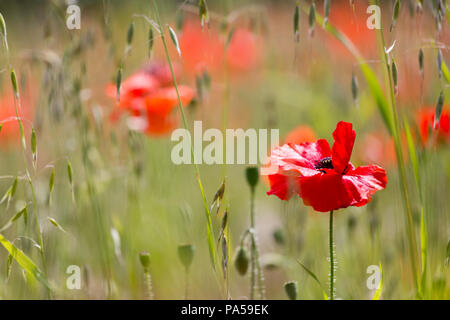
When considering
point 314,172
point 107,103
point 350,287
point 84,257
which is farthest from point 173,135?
point 107,103

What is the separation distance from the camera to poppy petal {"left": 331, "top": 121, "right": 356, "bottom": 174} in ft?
2.69

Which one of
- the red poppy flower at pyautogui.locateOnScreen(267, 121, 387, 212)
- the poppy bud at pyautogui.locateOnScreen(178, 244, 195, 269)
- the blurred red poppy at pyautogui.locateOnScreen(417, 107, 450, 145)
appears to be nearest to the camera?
the red poppy flower at pyautogui.locateOnScreen(267, 121, 387, 212)

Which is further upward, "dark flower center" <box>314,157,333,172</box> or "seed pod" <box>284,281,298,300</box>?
"dark flower center" <box>314,157,333,172</box>

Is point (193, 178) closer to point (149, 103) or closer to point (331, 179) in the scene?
point (149, 103)

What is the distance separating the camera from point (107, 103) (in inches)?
103

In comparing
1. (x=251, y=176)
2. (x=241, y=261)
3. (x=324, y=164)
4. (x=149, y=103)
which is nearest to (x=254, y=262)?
(x=241, y=261)

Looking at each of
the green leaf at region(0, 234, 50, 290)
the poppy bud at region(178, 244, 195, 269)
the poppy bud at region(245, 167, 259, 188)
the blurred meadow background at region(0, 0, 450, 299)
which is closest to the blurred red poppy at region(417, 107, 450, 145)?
the blurred meadow background at region(0, 0, 450, 299)

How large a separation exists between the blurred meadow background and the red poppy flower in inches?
4.2

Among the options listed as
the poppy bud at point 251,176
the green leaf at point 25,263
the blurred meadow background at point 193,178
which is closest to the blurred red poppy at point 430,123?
the blurred meadow background at point 193,178

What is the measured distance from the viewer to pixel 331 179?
2.66 ft

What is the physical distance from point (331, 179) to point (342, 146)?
52 millimetres

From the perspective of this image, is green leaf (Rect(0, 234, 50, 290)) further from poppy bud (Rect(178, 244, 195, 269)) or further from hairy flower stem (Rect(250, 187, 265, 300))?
hairy flower stem (Rect(250, 187, 265, 300))

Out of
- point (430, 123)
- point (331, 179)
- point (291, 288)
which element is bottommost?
point (291, 288)

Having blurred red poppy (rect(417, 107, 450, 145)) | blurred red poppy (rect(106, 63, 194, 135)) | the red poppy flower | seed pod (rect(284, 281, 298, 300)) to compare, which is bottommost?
seed pod (rect(284, 281, 298, 300))
